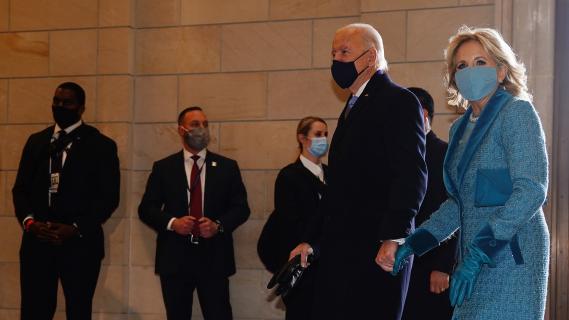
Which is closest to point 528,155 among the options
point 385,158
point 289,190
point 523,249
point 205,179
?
point 523,249

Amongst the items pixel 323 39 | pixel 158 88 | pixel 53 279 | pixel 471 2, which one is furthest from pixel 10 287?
pixel 471 2

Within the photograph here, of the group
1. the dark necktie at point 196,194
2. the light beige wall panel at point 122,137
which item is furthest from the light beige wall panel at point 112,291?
Result: the dark necktie at point 196,194

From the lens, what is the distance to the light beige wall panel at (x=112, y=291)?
744 centimetres

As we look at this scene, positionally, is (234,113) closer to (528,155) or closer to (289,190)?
(289,190)

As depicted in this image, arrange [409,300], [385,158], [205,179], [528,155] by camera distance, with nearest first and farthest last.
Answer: [528,155] → [385,158] → [409,300] → [205,179]

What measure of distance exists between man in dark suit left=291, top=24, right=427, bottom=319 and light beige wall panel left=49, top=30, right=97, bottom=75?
163 inches

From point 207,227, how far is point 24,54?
264cm

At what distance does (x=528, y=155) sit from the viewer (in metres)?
3.04

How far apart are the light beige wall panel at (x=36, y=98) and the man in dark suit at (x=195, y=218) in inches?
44.5

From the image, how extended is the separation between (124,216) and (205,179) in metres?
1.20

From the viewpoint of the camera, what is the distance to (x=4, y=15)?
7.88 metres

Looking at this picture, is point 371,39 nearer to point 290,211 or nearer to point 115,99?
point 290,211

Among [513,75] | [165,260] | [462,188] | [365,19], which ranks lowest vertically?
[165,260]

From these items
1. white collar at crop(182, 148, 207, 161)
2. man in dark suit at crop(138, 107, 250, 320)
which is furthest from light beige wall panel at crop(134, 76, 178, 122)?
white collar at crop(182, 148, 207, 161)
